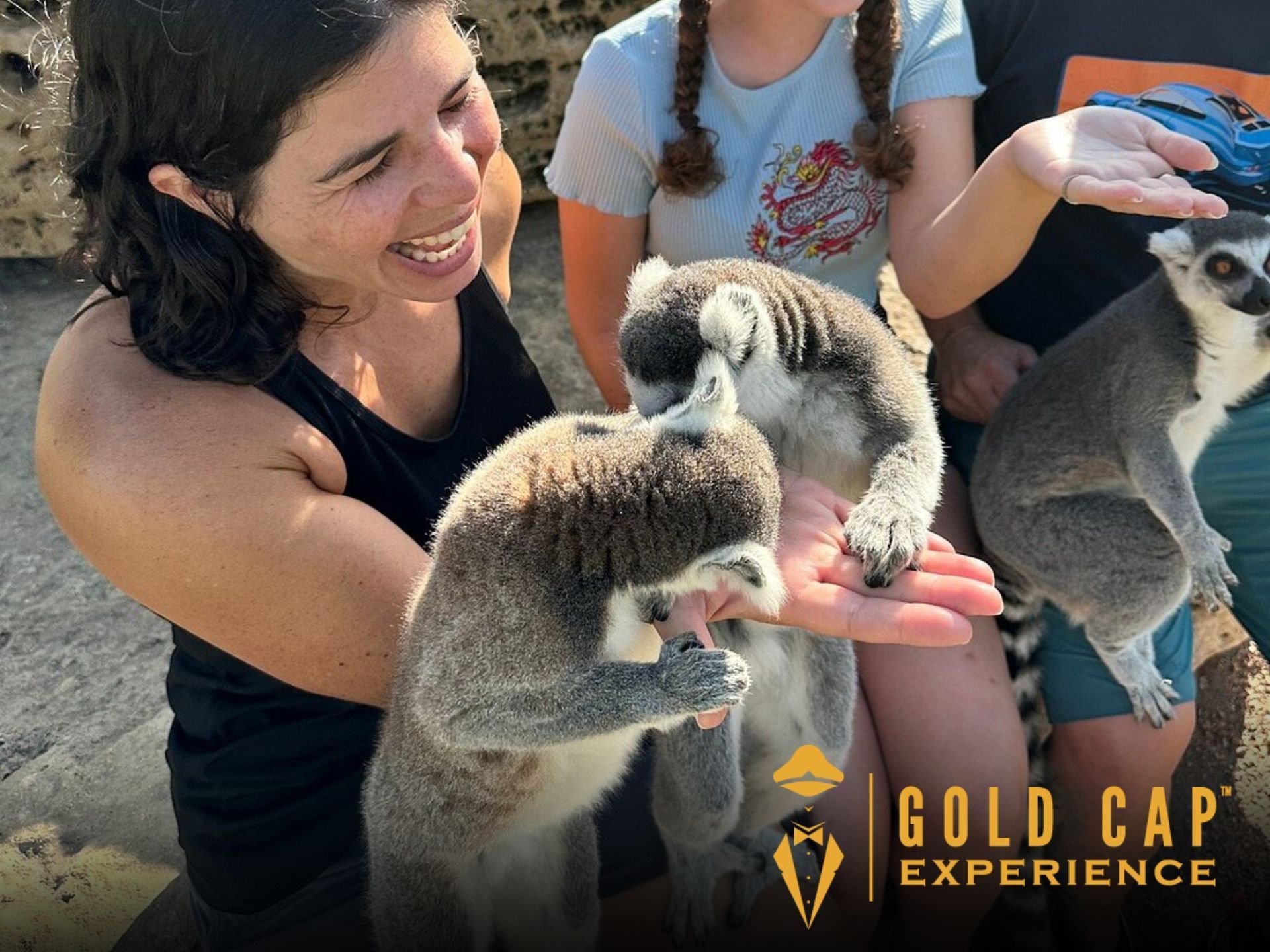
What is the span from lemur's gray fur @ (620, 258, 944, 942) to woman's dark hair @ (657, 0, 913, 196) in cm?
32

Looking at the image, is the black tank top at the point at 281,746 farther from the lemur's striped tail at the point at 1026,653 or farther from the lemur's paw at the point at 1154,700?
the lemur's paw at the point at 1154,700

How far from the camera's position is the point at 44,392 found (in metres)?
2.05

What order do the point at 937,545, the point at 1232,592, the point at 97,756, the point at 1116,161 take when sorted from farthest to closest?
1. the point at 97,756
2. the point at 1232,592
3. the point at 937,545
4. the point at 1116,161

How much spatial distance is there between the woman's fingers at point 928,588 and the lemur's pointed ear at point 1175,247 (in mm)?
1055

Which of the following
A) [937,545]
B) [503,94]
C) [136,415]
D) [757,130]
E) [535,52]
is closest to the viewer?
[136,415]

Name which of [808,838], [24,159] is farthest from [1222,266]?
[24,159]

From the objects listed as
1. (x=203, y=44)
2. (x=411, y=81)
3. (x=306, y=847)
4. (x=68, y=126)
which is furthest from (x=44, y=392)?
(x=306, y=847)

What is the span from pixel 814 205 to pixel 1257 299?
1075mm

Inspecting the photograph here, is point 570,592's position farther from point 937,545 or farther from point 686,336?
point 937,545

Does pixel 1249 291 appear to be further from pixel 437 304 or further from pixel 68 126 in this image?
pixel 68 126

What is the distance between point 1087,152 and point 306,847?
223 centimetres

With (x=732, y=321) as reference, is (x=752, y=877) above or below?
below

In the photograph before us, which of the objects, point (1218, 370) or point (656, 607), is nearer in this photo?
point (656, 607)

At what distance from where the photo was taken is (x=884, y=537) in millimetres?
2127
